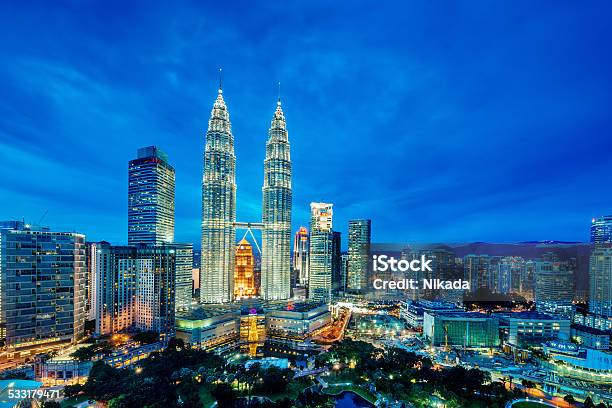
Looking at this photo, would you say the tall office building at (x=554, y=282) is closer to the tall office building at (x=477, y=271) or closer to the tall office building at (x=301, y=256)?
the tall office building at (x=477, y=271)

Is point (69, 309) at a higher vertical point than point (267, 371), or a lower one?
higher

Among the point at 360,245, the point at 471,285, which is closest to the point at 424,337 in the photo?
the point at 471,285

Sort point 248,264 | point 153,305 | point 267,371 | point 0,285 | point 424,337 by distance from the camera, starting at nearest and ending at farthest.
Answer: point 267,371, point 0,285, point 153,305, point 424,337, point 248,264

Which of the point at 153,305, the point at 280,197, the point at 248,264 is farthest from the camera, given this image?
the point at 248,264

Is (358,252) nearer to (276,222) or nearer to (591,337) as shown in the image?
(276,222)

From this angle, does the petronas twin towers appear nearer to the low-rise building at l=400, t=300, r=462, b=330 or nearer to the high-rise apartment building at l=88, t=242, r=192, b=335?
the high-rise apartment building at l=88, t=242, r=192, b=335

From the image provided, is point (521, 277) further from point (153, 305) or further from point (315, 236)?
point (153, 305)

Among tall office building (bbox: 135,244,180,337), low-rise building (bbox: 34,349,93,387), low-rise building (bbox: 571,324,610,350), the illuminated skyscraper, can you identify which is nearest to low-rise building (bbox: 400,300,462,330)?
low-rise building (bbox: 571,324,610,350)
